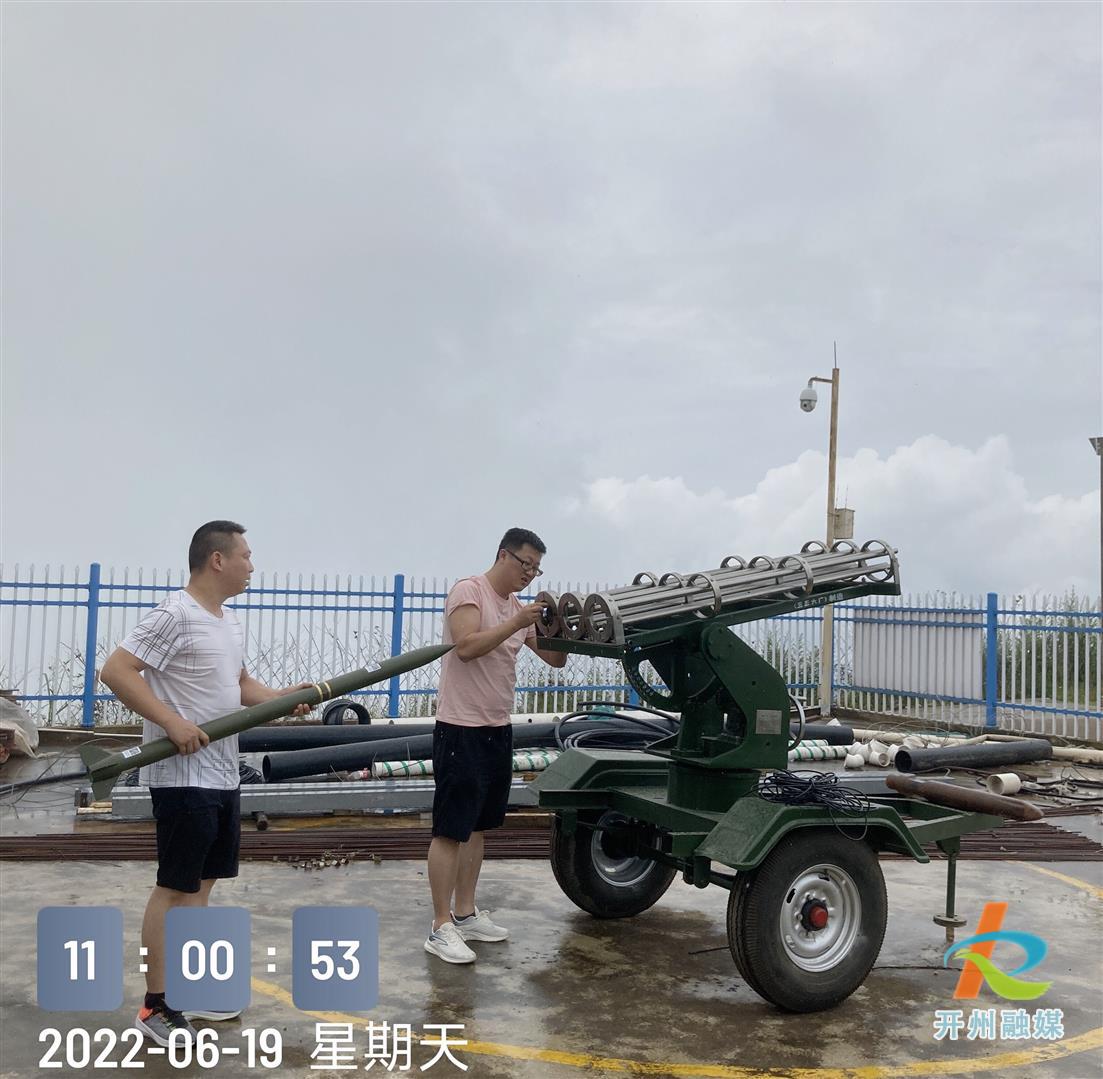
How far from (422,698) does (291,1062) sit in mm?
11963

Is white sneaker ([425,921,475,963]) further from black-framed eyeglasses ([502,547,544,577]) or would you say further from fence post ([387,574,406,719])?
fence post ([387,574,406,719])

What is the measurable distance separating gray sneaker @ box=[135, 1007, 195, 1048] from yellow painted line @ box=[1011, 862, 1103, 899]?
556 cm

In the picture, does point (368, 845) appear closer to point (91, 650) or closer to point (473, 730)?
point (473, 730)

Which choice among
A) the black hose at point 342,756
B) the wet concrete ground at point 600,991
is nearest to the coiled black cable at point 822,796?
A: the wet concrete ground at point 600,991

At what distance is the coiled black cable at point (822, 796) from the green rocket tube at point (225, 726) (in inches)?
73.1

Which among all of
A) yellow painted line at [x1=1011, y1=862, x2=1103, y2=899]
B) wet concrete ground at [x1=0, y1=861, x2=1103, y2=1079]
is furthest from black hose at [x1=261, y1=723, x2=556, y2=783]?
yellow painted line at [x1=1011, y1=862, x2=1103, y2=899]

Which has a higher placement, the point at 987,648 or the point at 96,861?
the point at 987,648

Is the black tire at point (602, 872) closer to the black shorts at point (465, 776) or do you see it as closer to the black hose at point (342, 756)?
the black shorts at point (465, 776)

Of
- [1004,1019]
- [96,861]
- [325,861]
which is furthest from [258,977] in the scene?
[1004,1019]

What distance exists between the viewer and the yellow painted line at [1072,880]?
6995 mm

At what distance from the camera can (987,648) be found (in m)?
16.2

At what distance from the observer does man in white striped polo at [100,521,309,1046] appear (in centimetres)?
410

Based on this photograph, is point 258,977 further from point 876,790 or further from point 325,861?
point 876,790

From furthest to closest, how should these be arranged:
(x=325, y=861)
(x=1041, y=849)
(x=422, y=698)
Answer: (x=422, y=698), (x=1041, y=849), (x=325, y=861)
